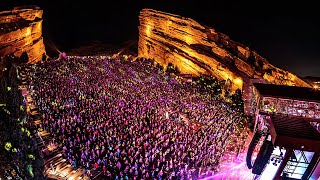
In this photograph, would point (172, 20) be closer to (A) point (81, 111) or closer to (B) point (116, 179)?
(A) point (81, 111)

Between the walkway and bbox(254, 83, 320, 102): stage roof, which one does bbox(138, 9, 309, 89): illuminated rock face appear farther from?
the walkway

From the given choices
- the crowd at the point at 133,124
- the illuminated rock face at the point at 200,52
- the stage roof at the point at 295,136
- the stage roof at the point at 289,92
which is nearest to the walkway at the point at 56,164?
the crowd at the point at 133,124

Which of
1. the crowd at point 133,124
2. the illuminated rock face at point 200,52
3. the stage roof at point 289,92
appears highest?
the stage roof at point 289,92

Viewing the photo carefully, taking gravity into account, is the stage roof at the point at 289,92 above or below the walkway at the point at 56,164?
above

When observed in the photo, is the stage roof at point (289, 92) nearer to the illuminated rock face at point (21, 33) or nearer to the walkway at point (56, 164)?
the walkway at point (56, 164)

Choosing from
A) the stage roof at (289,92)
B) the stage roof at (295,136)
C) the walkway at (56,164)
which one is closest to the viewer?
the stage roof at (295,136)

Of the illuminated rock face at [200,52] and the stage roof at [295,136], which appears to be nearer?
the stage roof at [295,136]
